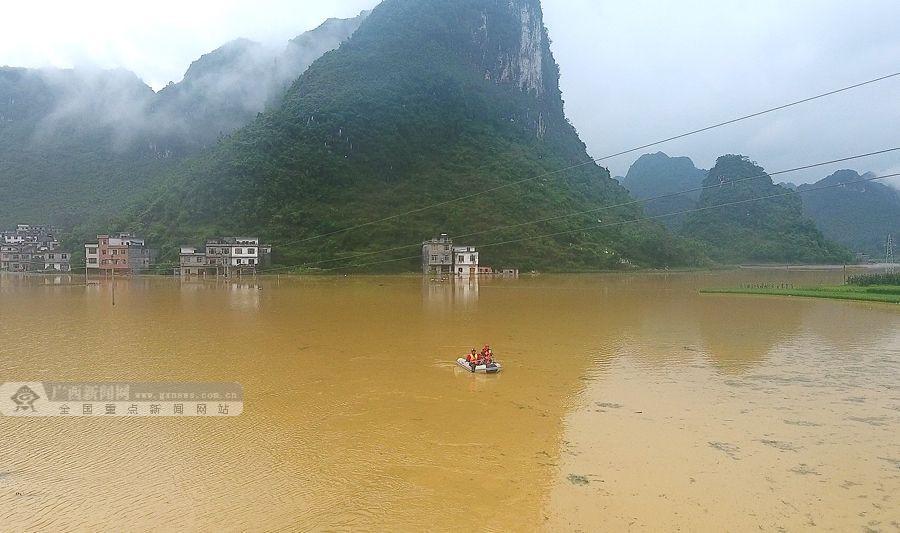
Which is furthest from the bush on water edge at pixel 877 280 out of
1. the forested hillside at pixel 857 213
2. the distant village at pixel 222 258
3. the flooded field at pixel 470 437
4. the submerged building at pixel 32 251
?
the forested hillside at pixel 857 213

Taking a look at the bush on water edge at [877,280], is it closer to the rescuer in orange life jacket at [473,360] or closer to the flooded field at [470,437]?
the flooded field at [470,437]

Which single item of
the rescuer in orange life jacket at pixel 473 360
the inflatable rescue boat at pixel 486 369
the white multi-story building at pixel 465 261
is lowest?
the inflatable rescue boat at pixel 486 369

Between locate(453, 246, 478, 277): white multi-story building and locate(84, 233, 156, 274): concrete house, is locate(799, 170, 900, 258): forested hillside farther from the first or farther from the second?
locate(84, 233, 156, 274): concrete house

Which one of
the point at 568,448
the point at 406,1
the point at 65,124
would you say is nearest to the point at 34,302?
the point at 568,448

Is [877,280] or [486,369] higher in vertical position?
[877,280]

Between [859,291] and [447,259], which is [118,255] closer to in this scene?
[447,259]

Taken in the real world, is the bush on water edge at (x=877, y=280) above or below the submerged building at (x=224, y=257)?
below

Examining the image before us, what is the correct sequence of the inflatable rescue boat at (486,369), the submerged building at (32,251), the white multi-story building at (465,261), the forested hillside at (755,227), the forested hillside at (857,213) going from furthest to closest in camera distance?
the forested hillside at (857,213), the forested hillside at (755,227), the submerged building at (32,251), the white multi-story building at (465,261), the inflatable rescue boat at (486,369)

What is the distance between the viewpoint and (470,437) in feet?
25.9

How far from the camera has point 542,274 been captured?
57.7 metres

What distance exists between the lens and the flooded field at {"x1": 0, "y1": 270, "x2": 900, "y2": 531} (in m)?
5.60

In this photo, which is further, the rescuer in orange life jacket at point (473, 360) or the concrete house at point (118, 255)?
the concrete house at point (118, 255)

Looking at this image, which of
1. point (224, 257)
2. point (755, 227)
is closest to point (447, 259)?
point (224, 257)

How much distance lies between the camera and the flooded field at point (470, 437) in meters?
5.60
